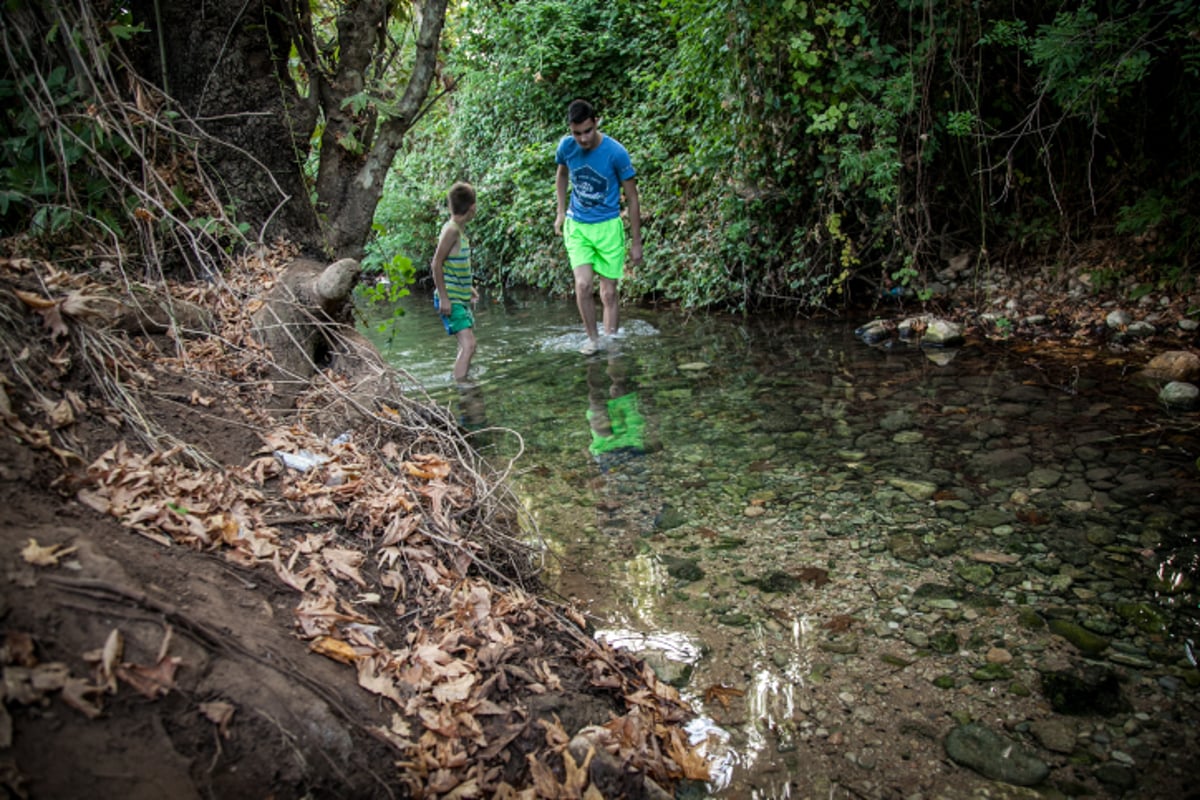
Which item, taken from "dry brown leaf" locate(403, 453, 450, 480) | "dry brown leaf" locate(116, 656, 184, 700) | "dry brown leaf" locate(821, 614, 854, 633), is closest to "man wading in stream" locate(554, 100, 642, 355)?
"dry brown leaf" locate(403, 453, 450, 480)

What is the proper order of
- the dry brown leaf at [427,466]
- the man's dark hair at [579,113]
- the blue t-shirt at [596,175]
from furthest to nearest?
the blue t-shirt at [596,175] → the man's dark hair at [579,113] → the dry brown leaf at [427,466]

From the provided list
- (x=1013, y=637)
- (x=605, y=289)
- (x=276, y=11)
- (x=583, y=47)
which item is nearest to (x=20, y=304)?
(x=276, y=11)

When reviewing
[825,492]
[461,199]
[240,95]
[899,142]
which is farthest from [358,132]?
[899,142]

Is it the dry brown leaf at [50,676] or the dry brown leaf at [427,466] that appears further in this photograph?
the dry brown leaf at [427,466]

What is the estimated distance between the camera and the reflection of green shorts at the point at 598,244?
7.12m

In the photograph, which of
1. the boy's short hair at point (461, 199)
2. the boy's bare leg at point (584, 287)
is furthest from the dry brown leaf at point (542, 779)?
the boy's bare leg at point (584, 287)

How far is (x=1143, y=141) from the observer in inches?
236

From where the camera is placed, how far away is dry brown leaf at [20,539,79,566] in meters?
1.67

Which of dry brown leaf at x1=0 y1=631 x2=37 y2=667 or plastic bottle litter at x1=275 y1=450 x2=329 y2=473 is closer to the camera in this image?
dry brown leaf at x1=0 y1=631 x2=37 y2=667

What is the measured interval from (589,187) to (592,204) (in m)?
0.17

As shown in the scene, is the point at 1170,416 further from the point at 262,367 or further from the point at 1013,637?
the point at 262,367

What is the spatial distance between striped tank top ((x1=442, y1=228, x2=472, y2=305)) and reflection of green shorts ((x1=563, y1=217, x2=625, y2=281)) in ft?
3.86

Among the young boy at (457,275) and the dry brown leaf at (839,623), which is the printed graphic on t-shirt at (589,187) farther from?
the dry brown leaf at (839,623)

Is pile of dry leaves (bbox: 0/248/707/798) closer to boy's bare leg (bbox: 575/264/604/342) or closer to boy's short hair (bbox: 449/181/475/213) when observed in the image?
boy's short hair (bbox: 449/181/475/213)
